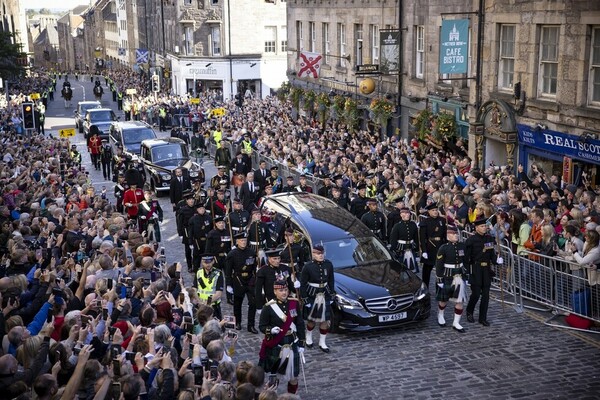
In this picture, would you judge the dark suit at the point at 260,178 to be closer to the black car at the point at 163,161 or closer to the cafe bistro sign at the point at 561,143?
the black car at the point at 163,161

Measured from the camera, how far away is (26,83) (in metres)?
73.7

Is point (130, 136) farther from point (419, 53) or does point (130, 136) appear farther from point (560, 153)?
point (560, 153)

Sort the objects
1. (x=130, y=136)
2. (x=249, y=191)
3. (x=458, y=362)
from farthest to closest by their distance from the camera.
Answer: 1. (x=130, y=136)
2. (x=249, y=191)
3. (x=458, y=362)

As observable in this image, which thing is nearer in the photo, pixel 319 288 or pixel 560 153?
pixel 319 288

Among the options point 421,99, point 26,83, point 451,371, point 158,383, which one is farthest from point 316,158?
point 26,83

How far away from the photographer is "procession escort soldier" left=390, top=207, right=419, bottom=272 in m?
15.6

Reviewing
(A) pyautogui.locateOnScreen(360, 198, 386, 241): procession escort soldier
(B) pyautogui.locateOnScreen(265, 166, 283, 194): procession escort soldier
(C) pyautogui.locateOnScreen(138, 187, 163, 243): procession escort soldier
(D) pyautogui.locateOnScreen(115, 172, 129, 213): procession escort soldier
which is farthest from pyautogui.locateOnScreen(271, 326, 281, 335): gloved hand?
(D) pyautogui.locateOnScreen(115, 172, 129, 213): procession escort soldier

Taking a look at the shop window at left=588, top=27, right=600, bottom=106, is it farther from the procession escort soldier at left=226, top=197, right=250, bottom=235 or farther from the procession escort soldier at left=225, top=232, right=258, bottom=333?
the procession escort soldier at left=225, top=232, right=258, bottom=333

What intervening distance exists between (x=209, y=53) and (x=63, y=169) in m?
38.4

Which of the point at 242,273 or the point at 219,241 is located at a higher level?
the point at 219,241

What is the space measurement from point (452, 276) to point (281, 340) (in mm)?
4072

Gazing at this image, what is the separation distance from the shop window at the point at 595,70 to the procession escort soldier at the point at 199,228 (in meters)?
9.18

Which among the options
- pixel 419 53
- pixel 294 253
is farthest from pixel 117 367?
pixel 419 53

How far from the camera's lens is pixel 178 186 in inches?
864
